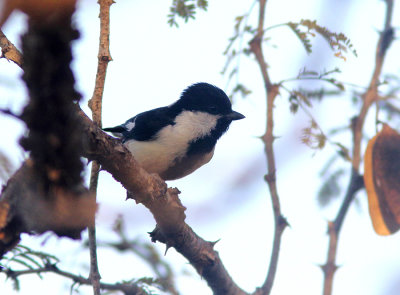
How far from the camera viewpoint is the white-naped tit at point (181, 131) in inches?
165

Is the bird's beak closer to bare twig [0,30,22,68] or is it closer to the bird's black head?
the bird's black head

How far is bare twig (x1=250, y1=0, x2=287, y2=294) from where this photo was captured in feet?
10.9

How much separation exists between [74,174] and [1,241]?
0.54m

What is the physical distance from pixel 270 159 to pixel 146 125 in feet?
4.62

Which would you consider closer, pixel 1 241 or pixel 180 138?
pixel 1 241

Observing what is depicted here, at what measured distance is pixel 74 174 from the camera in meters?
1.44

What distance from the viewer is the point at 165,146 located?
4199 millimetres

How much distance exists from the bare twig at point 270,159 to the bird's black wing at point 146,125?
1157 millimetres

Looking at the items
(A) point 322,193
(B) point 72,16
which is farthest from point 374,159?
(B) point 72,16

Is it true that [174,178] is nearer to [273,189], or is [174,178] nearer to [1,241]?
[273,189]

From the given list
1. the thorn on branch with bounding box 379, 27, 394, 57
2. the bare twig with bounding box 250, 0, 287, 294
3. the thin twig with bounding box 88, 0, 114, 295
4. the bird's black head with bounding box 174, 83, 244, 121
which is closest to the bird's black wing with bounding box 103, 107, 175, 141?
the bird's black head with bounding box 174, 83, 244, 121

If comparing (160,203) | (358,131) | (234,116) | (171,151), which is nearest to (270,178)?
(358,131)

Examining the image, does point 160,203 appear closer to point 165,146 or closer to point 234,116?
point 165,146

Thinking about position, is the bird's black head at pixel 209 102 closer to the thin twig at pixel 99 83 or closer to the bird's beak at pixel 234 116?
the bird's beak at pixel 234 116
